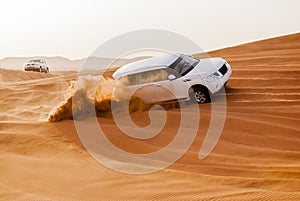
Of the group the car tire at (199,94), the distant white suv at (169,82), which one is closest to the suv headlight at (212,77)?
the distant white suv at (169,82)

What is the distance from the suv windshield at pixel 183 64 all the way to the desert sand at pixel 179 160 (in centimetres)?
113

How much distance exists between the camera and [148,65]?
10180 millimetres

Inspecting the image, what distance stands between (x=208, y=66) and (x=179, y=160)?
4.95 meters

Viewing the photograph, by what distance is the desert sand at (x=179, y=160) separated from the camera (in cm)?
446

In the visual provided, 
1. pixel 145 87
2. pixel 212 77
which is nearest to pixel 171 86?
pixel 145 87

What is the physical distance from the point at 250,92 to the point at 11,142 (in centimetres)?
640

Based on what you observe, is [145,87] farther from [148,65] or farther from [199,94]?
[199,94]

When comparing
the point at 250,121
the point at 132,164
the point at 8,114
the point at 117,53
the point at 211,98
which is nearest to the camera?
the point at 132,164

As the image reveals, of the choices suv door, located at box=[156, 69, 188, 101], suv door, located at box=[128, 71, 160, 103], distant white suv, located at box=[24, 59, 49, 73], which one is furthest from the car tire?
distant white suv, located at box=[24, 59, 49, 73]

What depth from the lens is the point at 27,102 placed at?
1163cm

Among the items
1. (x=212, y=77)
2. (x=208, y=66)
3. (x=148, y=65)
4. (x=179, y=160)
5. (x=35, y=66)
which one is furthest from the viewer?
(x=35, y=66)

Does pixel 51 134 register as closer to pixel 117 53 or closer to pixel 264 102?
pixel 117 53

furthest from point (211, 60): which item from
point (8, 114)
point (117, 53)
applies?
point (8, 114)

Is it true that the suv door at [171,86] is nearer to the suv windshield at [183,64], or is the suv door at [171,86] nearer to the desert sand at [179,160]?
the suv windshield at [183,64]
